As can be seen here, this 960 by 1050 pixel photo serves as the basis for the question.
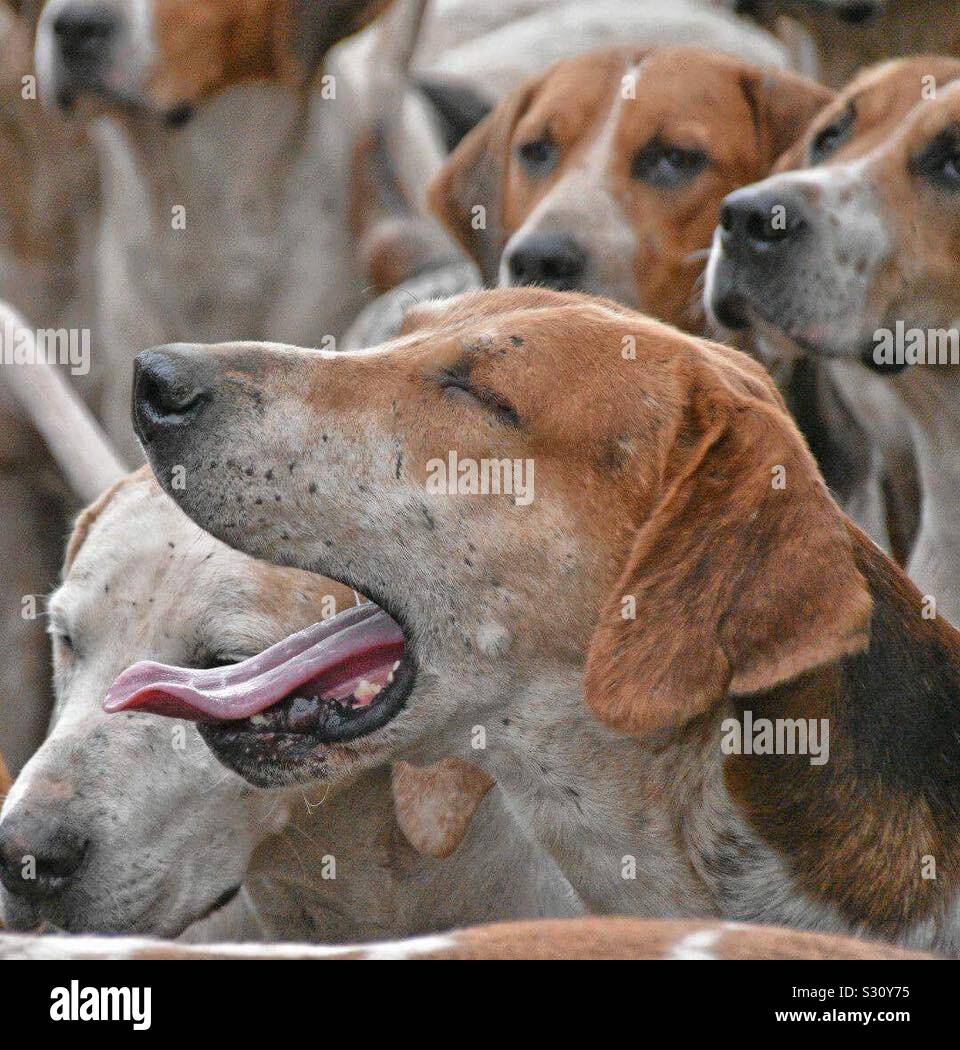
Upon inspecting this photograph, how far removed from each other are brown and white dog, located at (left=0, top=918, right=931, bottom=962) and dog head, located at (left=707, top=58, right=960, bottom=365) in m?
2.40

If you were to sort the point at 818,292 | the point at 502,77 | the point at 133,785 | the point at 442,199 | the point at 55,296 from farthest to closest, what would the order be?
1. the point at 502,77
2. the point at 55,296
3. the point at 442,199
4. the point at 818,292
5. the point at 133,785

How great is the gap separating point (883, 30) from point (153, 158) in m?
2.62

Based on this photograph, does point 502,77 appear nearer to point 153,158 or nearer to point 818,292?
point 153,158

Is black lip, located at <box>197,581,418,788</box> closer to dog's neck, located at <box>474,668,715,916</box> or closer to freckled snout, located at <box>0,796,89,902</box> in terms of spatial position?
dog's neck, located at <box>474,668,715,916</box>

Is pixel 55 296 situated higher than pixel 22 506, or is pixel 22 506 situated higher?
pixel 55 296

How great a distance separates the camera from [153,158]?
6.14m

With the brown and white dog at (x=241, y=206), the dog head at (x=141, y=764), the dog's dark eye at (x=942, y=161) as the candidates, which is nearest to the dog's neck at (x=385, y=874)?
the dog head at (x=141, y=764)

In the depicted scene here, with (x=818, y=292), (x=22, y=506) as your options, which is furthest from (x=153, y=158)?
(x=818, y=292)

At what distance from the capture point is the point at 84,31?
18.6 ft

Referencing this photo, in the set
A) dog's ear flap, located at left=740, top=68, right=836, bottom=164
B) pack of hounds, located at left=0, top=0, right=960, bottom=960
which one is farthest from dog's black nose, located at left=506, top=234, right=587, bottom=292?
dog's ear flap, located at left=740, top=68, right=836, bottom=164

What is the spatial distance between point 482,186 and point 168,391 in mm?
3083

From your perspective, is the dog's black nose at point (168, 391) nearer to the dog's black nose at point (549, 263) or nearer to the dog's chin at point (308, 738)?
the dog's chin at point (308, 738)

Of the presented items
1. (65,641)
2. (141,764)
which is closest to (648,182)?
(65,641)
